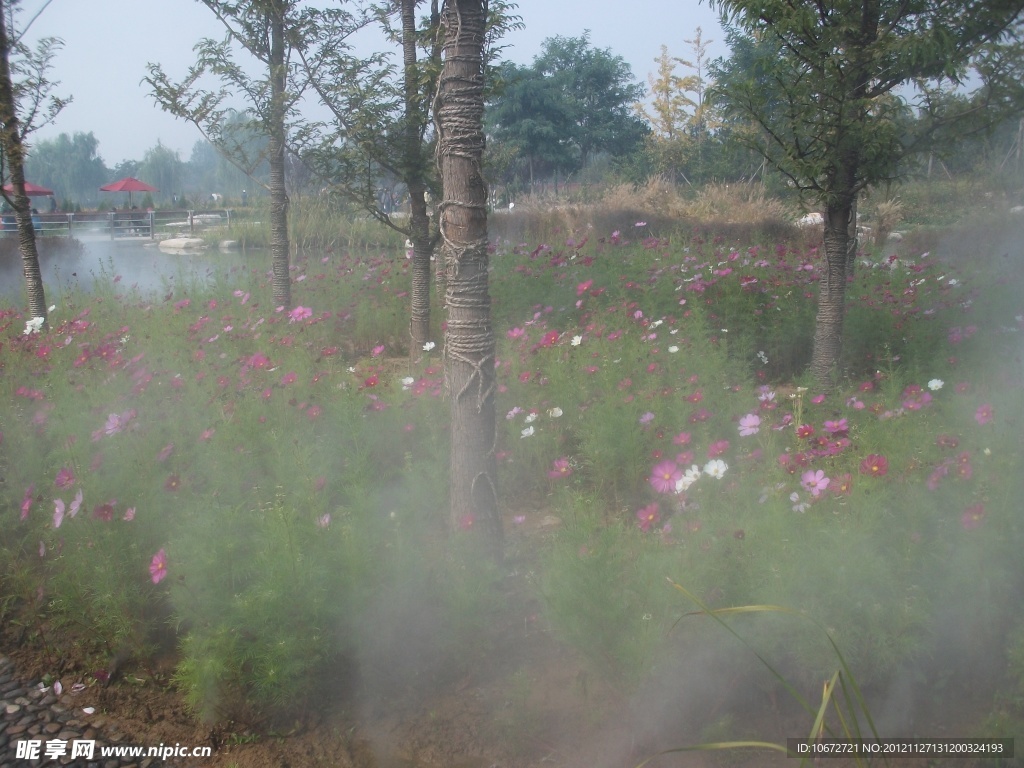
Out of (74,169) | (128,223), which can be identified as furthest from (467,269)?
(74,169)

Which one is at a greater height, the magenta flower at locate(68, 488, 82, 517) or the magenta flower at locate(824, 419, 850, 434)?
the magenta flower at locate(824, 419, 850, 434)

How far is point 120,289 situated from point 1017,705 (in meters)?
9.28

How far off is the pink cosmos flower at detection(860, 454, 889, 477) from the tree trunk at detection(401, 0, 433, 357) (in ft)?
12.0

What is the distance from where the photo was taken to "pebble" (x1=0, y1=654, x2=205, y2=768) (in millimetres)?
2484

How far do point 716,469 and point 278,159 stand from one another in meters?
5.01

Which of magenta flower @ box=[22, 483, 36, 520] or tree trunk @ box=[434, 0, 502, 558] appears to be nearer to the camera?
tree trunk @ box=[434, 0, 502, 558]

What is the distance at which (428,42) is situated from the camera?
543 cm

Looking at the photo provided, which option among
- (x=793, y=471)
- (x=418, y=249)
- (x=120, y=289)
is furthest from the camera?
(x=120, y=289)

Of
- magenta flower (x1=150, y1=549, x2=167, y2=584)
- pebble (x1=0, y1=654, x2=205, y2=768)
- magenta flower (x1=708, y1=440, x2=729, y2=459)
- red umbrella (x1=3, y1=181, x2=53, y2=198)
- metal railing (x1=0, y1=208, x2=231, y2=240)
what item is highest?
red umbrella (x1=3, y1=181, x2=53, y2=198)

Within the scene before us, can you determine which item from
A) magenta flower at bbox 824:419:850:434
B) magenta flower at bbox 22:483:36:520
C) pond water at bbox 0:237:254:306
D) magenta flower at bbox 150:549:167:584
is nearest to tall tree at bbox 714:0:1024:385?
magenta flower at bbox 824:419:850:434

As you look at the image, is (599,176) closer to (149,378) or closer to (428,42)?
(428,42)

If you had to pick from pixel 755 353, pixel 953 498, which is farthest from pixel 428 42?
pixel 953 498

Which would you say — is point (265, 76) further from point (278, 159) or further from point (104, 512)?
point (104, 512)

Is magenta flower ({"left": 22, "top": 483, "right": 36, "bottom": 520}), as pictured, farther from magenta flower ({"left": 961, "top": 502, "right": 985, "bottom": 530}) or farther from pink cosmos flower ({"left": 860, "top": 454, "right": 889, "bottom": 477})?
magenta flower ({"left": 961, "top": 502, "right": 985, "bottom": 530})
